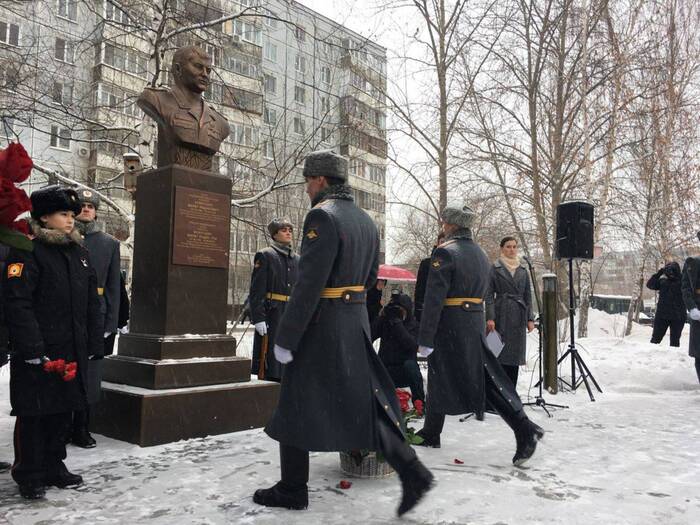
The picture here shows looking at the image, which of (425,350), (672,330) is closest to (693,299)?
(672,330)

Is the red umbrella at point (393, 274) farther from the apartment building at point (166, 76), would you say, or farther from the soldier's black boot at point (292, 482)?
the soldier's black boot at point (292, 482)

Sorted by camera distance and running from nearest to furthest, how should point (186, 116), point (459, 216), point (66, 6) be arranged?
1. point (459, 216)
2. point (186, 116)
3. point (66, 6)

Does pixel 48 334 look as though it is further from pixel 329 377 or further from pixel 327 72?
pixel 327 72

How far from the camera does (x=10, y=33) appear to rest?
49.4 feet

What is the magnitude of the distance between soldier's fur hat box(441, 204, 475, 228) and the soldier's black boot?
2541mm

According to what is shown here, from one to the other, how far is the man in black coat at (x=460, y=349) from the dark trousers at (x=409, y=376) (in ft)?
5.19

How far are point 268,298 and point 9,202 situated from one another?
533cm

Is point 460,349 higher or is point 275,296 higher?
point 275,296

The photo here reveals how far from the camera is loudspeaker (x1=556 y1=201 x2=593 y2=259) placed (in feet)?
29.4

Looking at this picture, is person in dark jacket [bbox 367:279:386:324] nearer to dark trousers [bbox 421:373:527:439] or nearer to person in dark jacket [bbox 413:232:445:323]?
person in dark jacket [bbox 413:232:445:323]

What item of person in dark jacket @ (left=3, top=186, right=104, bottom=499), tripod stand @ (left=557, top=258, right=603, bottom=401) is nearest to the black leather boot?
person in dark jacket @ (left=3, top=186, right=104, bottom=499)

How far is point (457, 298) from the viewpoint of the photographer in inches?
200

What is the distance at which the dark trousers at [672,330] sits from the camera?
1199 centimetres

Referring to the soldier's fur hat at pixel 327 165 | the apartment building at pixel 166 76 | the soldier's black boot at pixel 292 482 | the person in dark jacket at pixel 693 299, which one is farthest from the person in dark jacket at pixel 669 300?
the soldier's black boot at pixel 292 482
